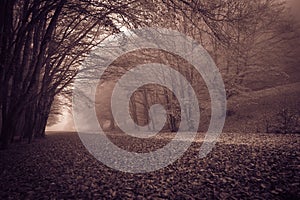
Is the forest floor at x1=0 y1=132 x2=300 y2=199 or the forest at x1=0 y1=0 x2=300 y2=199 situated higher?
the forest at x1=0 y1=0 x2=300 y2=199

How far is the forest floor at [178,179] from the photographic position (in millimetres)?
4414

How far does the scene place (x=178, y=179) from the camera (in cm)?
525

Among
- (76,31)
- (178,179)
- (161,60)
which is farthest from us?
(161,60)

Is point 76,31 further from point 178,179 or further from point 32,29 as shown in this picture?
point 178,179

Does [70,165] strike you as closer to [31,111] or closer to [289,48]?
[31,111]

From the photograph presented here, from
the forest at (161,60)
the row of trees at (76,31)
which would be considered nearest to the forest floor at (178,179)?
the forest at (161,60)

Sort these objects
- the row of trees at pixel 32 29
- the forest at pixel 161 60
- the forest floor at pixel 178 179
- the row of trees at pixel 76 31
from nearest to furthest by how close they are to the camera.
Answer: the forest floor at pixel 178 179 → the row of trees at pixel 76 31 → the forest at pixel 161 60 → the row of trees at pixel 32 29

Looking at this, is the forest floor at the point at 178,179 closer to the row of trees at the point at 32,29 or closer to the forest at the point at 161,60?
the forest at the point at 161,60

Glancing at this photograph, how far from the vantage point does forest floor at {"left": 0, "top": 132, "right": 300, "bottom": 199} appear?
4.41 m

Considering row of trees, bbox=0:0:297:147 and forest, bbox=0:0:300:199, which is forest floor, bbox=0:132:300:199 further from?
row of trees, bbox=0:0:297:147

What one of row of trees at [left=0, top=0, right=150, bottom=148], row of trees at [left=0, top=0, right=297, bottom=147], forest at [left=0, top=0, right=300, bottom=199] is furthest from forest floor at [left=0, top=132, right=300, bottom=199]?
row of trees at [left=0, top=0, right=297, bottom=147]

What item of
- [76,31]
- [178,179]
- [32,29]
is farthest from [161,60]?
[178,179]

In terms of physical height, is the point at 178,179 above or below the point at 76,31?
below

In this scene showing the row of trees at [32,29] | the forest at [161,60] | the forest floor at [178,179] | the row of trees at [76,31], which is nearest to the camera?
the forest floor at [178,179]
